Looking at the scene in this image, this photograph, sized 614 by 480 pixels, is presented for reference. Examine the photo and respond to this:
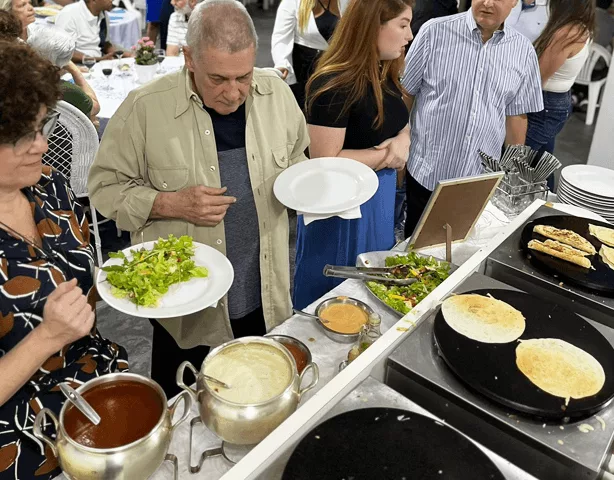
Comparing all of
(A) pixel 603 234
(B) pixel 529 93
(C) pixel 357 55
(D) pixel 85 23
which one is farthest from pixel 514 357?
(D) pixel 85 23

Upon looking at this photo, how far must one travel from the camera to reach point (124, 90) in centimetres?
375

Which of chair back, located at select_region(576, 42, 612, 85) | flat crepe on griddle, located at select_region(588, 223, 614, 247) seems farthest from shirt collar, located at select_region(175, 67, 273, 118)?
chair back, located at select_region(576, 42, 612, 85)

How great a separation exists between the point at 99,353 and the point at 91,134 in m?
1.84

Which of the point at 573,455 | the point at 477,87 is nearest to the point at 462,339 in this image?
the point at 573,455

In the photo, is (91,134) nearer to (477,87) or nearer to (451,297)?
(477,87)

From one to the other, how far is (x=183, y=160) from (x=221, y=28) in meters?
0.43

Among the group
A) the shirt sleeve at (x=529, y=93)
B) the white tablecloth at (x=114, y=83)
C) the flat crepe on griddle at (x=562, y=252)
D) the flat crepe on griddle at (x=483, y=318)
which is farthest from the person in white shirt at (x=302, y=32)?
the flat crepe on griddle at (x=483, y=318)

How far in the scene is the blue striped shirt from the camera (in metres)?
2.68

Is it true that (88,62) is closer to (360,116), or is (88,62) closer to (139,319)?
(139,319)

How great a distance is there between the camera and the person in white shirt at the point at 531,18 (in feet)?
12.6

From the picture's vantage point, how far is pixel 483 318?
127 cm

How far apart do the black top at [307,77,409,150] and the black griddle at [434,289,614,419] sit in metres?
1.06

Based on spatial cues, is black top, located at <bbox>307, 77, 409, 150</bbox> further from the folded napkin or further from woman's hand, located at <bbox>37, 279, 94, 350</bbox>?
woman's hand, located at <bbox>37, 279, 94, 350</bbox>

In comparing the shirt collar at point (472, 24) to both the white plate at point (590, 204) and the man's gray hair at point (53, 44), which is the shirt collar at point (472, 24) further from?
the man's gray hair at point (53, 44)
